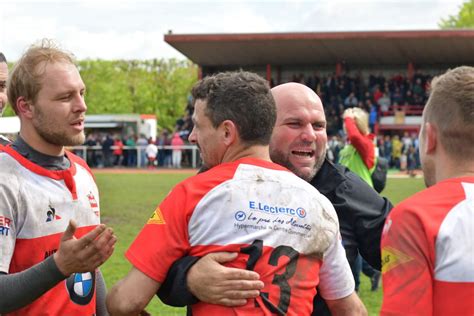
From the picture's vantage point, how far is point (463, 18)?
59938mm

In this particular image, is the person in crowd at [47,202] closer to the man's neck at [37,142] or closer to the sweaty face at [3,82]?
the man's neck at [37,142]

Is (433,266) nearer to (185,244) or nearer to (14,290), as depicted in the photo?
(185,244)

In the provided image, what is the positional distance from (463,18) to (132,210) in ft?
166

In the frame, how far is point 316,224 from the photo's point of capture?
270cm

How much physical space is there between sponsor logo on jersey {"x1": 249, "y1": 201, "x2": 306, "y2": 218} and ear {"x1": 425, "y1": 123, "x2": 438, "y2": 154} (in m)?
0.53

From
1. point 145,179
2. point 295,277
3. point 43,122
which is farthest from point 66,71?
point 145,179

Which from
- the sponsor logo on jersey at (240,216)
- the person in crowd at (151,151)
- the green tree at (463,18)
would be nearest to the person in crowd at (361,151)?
the sponsor logo on jersey at (240,216)

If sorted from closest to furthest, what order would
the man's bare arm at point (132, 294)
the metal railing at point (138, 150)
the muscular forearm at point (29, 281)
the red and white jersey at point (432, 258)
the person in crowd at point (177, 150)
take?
the red and white jersey at point (432, 258) → the man's bare arm at point (132, 294) → the muscular forearm at point (29, 281) → the person in crowd at point (177, 150) → the metal railing at point (138, 150)

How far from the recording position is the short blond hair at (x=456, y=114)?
236 centimetres

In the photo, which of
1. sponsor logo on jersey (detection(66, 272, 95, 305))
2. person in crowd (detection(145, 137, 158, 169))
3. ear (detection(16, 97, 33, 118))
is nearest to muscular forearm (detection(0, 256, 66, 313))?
sponsor logo on jersey (detection(66, 272, 95, 305))

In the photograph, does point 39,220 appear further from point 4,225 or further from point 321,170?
point 321,170

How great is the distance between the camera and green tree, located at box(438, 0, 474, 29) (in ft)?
196

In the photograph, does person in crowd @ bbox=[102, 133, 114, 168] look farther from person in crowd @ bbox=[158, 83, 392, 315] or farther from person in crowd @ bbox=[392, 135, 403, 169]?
person in crowd @ bbox=[158, 83, 392, 315]

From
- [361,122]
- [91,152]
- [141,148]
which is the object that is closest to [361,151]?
[361,122]
